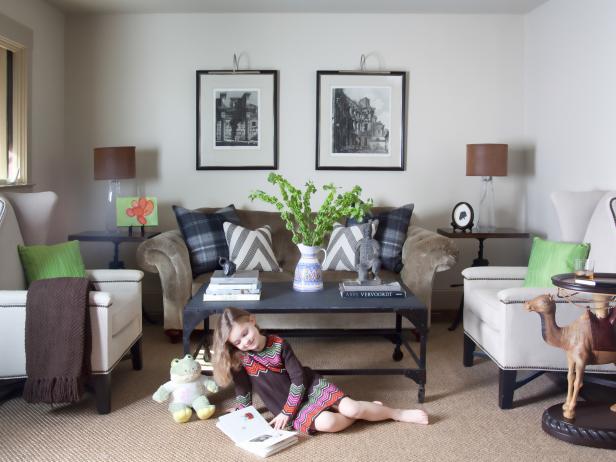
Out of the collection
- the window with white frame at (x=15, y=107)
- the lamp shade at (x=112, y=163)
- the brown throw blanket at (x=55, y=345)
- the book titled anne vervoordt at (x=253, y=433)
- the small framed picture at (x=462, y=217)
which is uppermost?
the window with white frame at (x=15, y=107)

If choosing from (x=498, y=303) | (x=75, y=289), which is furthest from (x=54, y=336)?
(x=498, y=303)

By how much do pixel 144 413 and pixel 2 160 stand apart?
2167mm

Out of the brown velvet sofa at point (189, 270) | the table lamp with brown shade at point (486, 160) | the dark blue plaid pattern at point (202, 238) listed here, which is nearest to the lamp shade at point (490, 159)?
the table lamp with brown shade at point (486, 160)

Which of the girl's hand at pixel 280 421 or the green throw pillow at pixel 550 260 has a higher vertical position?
the green throw pillow at pixel 550 260

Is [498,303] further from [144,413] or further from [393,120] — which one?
[393,120]

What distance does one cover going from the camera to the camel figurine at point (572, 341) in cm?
260

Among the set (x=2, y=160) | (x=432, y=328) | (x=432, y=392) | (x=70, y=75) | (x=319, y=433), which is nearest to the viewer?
(x=319, y=433)

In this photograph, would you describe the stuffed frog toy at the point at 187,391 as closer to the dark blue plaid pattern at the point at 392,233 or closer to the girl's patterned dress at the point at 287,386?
the girl's patterned dress at the point at 287,386

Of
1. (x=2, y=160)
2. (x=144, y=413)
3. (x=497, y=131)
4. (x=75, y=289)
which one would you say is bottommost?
(x=144, y=413)

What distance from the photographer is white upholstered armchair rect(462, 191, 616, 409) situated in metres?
2.88

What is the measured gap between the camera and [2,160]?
4.10 m

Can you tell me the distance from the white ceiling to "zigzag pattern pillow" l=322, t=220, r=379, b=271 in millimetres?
1703

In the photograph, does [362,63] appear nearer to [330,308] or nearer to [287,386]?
[330,308]

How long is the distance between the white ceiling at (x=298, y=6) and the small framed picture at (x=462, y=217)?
151cm
